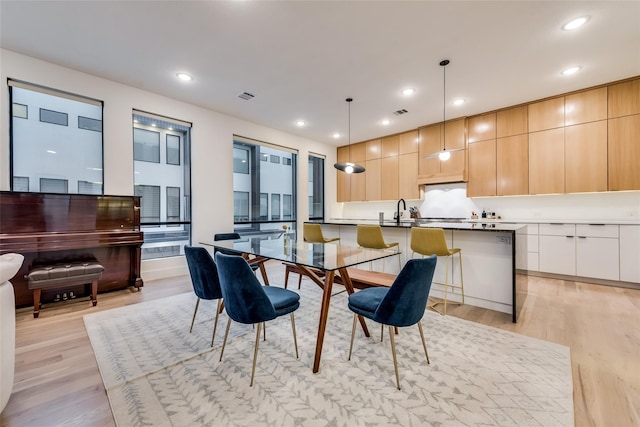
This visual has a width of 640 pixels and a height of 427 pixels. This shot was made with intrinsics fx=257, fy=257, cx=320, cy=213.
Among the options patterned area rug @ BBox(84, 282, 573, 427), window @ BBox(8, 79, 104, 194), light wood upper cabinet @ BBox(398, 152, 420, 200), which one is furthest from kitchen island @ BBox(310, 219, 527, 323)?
window @ BBox(8, 79, 104, 194)

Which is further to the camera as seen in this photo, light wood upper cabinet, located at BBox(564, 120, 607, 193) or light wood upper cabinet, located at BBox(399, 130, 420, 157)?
light wood upper cabinet, located at BBox(399, 130, 420, 157)

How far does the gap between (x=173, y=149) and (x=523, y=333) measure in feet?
17.8

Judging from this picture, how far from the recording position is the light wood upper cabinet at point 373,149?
21.4 ft

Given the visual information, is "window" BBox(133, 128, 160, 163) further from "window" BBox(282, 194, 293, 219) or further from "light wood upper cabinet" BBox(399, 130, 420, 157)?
"light wood upper cabinet" BBox(399, 130, 420, 157)

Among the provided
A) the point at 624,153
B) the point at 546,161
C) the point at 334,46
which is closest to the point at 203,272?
the point at 334,46

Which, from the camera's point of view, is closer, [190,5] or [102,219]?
[190,5]

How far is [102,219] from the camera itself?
3408 mm

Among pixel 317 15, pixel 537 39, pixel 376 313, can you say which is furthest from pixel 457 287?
pixel 317 15

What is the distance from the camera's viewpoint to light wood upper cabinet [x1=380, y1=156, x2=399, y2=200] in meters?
6.21

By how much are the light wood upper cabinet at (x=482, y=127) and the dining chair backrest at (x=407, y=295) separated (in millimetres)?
4368

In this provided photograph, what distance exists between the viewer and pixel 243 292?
1.67 meters

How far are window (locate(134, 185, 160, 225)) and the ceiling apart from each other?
1.53m

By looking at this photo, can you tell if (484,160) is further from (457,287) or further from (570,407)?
(570,407)

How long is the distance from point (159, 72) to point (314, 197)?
4383 millimetres
